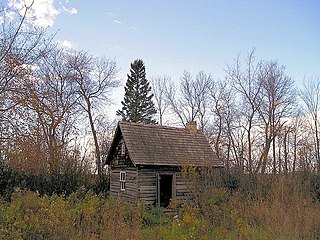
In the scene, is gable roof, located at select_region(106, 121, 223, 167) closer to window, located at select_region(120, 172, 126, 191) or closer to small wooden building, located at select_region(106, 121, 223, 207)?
small wooden building, located at select_region(106, 121, 223, 207)

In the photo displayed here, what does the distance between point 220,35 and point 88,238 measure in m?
13.6

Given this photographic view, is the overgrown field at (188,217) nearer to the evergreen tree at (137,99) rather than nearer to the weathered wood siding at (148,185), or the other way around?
the weathered wood siding at (148,185)

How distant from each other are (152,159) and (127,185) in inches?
88.8

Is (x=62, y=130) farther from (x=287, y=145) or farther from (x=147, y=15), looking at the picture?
A: (x=287, y=145)

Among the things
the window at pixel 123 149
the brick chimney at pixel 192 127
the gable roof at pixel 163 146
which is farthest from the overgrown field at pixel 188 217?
the brick chimney at pixel 192 127

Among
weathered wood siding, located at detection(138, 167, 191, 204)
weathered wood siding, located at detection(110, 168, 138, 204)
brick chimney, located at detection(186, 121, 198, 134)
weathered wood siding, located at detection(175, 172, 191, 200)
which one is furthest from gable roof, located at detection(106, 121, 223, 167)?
weathered wood siding, located at detection(110, 168, 138, 204)

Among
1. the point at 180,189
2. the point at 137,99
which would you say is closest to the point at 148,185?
the point at 180,189

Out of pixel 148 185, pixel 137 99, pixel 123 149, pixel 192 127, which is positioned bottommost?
pixel 148 185

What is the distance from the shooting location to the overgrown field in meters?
8.12

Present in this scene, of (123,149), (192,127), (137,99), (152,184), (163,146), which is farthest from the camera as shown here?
(137,99)

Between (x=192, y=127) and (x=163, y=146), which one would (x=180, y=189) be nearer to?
(x=163, y=146)

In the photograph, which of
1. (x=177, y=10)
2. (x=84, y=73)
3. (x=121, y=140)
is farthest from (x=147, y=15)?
(x=84, y=73)

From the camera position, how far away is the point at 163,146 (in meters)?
18.9

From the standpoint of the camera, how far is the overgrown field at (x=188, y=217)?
26.6ft
